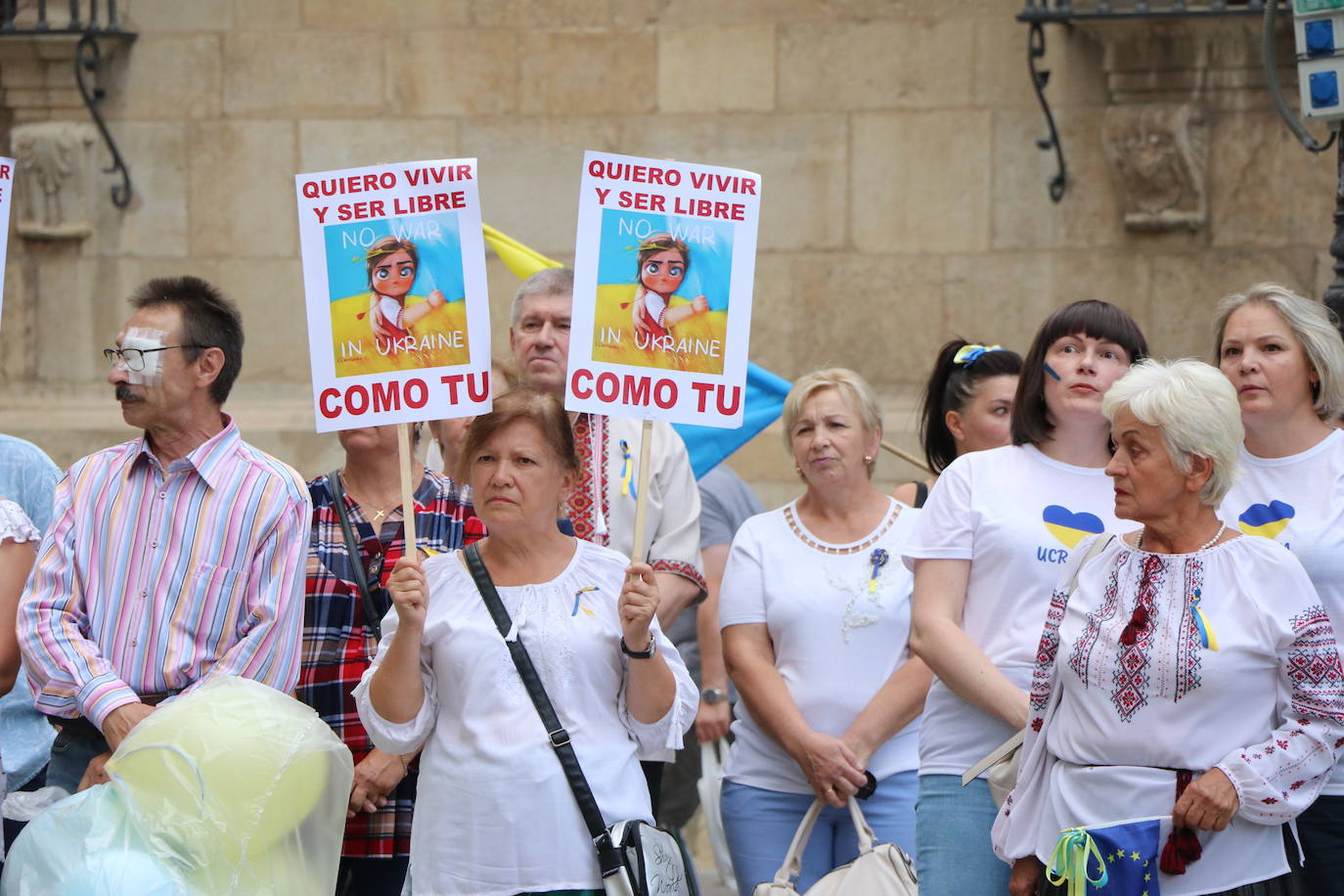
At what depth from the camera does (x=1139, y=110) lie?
7168mm

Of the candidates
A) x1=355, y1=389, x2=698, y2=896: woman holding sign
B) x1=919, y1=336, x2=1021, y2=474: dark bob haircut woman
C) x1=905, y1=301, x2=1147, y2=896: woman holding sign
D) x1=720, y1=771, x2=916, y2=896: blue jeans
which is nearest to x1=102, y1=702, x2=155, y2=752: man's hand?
x1=355, y1=389, x2=698, y2=896: woman holding sign

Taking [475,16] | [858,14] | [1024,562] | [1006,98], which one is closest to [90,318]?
[475,16]

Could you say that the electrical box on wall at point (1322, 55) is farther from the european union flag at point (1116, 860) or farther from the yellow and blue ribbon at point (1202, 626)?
the european union flag at point (1116, 860)

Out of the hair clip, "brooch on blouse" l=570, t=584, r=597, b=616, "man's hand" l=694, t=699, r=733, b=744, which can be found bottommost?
"man's hand" l=694, t=699, r=733, b=744

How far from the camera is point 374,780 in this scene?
432cm

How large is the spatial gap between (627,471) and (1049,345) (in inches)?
50.9

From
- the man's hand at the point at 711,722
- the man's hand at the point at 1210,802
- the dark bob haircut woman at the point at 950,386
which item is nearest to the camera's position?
the man's hand at the point at 1210,802

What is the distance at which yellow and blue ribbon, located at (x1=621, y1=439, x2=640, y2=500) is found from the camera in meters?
5.05

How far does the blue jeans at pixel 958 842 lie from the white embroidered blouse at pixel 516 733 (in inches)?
26.1

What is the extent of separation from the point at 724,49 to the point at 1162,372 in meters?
4.24

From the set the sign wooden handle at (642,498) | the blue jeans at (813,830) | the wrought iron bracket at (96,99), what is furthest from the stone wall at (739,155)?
the sign wooden handle at (642,498)

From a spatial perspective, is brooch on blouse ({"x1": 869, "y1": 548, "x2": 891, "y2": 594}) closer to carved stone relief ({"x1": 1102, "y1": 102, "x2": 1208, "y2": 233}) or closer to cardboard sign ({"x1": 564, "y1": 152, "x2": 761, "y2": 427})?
cardboard sign ({"x1": 564, "y1": 152, "x2": 761, "y2": 427})

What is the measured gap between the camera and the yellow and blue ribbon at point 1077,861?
345cm

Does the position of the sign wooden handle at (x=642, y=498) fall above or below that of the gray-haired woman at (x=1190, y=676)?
above
